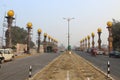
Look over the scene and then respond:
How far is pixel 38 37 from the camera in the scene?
118 metres

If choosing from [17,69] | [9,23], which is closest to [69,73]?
[17,69]

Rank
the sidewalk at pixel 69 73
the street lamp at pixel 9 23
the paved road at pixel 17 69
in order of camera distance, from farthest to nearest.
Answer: the street lamp at pixel 9 23
the paved road at pixel 17 69
the sidewalk at pixel 69 73

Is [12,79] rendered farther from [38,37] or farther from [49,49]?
[49,49]

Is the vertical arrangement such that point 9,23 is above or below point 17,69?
above

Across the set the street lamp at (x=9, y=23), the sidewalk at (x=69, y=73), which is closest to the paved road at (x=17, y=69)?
the sidewalk at (x=69, y=73)

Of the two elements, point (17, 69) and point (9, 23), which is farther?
point (9, 23)

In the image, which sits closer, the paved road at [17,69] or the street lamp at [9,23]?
the paved road at [17,69]

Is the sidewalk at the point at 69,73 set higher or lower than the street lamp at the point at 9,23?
lower

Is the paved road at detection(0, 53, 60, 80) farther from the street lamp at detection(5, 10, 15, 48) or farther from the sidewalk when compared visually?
the street lamp at detection(5, 10, 15, 48)

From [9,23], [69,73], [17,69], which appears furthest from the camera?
[9,23]

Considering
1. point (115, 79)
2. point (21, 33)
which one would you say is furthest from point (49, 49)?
point (115, 79)

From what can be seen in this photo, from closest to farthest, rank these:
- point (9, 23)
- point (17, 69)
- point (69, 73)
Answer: point (69, 73) < point (17, 69) < point (9, 23)

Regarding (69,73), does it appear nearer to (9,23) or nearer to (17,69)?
(17,69)

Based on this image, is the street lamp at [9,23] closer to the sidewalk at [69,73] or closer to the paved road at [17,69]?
the paved road at [17,69]
